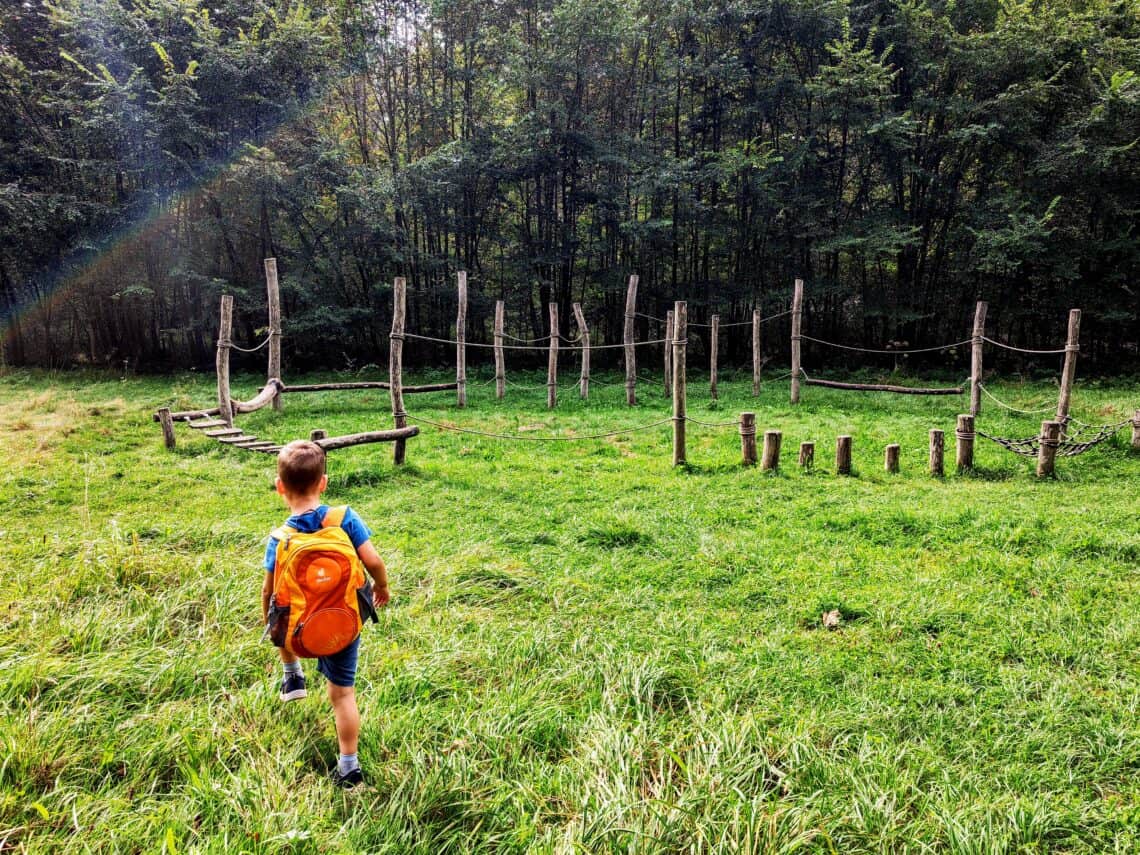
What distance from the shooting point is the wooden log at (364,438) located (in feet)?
19.7

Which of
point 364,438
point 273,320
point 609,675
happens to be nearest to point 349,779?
point 609,675

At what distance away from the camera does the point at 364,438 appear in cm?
639

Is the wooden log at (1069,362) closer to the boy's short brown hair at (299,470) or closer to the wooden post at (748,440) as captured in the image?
the wooden post at (748,440)

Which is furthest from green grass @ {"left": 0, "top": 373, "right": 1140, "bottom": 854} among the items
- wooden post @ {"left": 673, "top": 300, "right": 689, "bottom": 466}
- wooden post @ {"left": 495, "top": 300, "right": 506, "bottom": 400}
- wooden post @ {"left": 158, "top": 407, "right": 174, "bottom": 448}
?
wooden post @ {"left": 495, "top": 300, "right": 506, "bottom": 400}

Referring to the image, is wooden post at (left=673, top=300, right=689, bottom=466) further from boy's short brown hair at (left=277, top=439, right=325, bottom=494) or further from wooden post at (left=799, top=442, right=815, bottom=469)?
boy's short brown hair at (left=277, top=439, right=325, bottom=494)

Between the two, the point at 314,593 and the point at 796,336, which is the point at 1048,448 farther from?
the point at 314,593

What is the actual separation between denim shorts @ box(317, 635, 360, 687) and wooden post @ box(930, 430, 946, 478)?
606 cm

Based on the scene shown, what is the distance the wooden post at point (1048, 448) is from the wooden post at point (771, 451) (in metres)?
2.49

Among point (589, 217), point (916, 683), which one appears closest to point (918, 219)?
point (589, 217)

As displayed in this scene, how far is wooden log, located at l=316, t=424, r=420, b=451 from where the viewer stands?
602 centimetres

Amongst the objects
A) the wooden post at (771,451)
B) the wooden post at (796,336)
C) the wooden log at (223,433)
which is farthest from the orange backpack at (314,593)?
the wooden post at (796,336)

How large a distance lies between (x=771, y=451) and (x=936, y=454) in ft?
5.39

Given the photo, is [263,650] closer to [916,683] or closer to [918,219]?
[916,683]

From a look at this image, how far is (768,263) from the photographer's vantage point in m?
17.0
